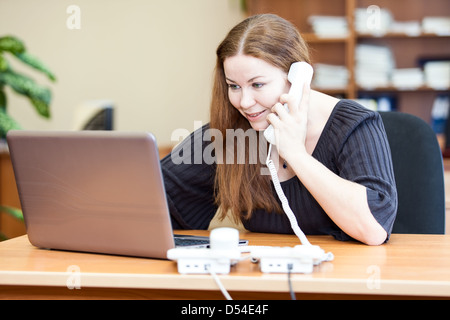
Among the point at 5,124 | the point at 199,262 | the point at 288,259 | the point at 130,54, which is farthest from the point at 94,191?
the point at 130,54

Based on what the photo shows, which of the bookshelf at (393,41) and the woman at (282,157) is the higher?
the bookshelf at (393,41)

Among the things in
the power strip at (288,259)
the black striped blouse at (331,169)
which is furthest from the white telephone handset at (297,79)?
the power strip at (288,259)

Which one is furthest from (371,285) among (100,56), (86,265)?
(100,56)

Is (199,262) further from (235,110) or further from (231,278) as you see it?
(235,110)

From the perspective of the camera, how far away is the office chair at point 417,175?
1386 mm

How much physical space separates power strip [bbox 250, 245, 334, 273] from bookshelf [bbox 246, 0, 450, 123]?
110 inches

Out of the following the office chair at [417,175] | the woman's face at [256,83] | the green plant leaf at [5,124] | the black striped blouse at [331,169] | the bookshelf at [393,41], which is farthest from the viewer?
the bookshelf at [393,41]

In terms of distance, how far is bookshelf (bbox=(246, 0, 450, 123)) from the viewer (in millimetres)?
3594

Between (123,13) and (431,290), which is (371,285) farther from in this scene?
(123,13)

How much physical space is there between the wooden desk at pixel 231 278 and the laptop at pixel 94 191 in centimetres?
4

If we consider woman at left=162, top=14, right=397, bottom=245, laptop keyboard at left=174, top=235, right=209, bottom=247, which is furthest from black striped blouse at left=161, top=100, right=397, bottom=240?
laptop keyboard at left=174, top=235, right=209, bottom=247

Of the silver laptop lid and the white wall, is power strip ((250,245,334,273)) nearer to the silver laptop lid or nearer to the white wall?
the silver laptop lid

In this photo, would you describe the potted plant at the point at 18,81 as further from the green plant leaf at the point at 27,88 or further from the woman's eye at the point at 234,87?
the woman's eye at the point at 234,87

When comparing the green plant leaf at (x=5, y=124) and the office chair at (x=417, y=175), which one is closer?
the office chair at (x=417, y=175)
